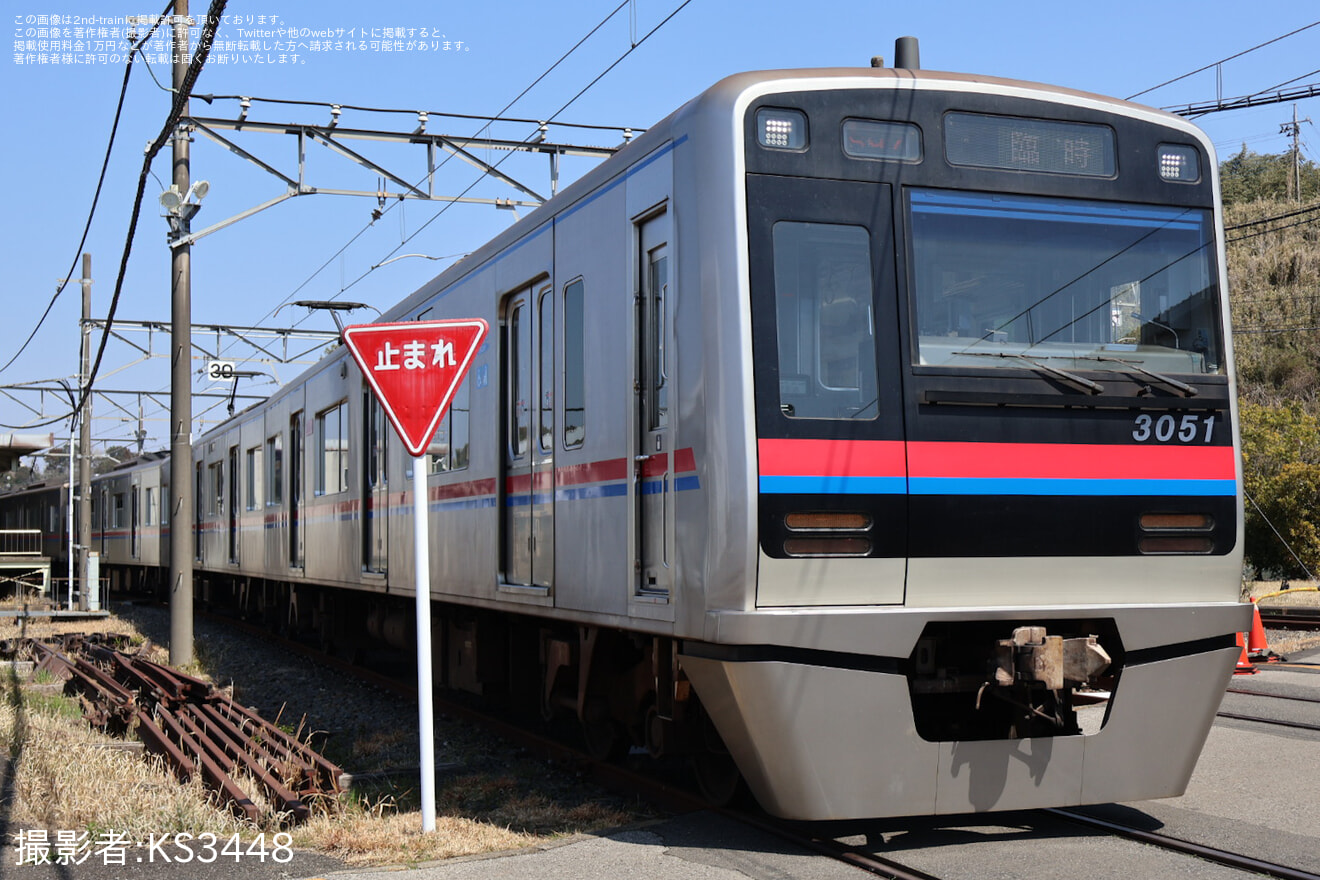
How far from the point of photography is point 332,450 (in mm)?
13734

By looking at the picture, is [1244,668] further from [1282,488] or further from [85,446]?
[85,446]

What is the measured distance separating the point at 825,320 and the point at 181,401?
33.8 ft

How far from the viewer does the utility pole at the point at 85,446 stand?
79.3ft

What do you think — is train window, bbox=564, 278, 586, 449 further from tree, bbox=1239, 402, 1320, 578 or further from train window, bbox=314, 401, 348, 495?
tree, bbox=1239, 402, 1320, 578

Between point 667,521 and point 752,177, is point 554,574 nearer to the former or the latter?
point 667,521

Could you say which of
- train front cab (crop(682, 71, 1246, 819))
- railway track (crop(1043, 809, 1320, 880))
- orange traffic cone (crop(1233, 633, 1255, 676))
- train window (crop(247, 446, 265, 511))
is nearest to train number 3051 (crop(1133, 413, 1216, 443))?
train front cab (crop(682, 71, 1246, 819))

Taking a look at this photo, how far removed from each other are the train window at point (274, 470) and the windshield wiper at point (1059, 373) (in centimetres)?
1200

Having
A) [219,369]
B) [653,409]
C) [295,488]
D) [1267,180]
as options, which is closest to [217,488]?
[219,369]

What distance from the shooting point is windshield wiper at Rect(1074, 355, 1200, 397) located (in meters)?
5.98

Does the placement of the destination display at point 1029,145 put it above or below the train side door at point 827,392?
above

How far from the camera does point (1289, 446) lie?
2956cm

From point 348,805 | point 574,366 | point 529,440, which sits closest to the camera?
point 348,805

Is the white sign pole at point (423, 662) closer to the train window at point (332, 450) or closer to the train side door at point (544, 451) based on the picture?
the train side door at point (544, 451)

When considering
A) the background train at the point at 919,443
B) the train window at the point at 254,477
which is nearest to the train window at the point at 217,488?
the train window at the point at 254,477
